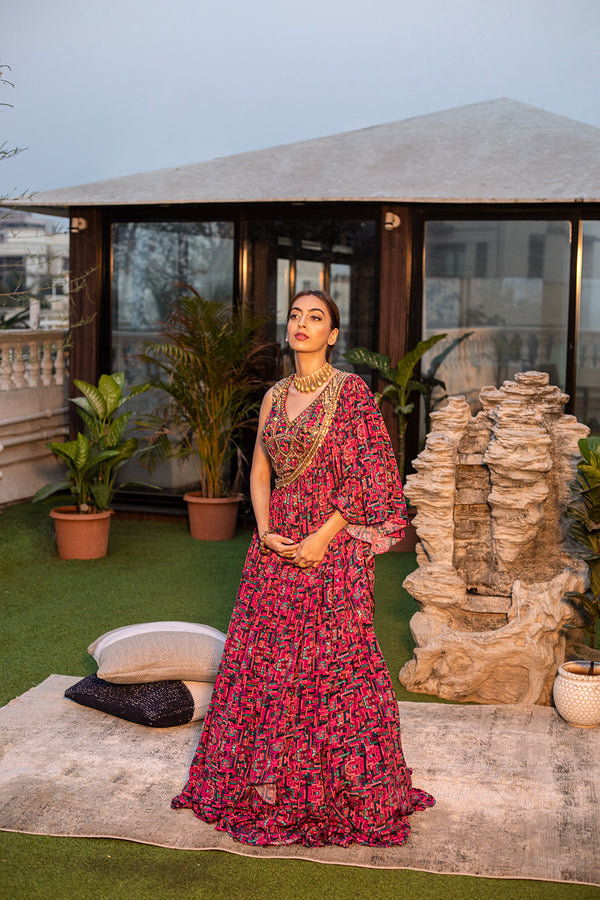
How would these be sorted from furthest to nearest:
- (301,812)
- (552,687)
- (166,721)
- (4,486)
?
(4,486) < (552,687) < (166,721) < (301,812)

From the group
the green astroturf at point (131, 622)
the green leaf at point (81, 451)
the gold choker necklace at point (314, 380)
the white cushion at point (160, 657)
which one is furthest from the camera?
the green leaf at point (81, 451)

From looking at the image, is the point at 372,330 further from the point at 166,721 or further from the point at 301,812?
the point at 301,812

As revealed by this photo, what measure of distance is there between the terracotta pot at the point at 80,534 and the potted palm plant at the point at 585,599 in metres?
3.93

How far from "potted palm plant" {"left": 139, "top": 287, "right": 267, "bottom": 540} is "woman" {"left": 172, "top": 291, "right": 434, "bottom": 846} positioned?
4.54 m

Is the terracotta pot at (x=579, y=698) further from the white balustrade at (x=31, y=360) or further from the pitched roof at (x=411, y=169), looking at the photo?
the white balustrade at (x=31, y=360)

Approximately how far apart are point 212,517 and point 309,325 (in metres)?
5.01

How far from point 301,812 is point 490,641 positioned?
5.68 ft

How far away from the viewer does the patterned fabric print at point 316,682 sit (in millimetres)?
3430

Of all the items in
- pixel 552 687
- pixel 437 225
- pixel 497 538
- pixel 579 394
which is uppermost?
pixel 437 225

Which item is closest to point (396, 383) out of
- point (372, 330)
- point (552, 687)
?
point (372, 330)

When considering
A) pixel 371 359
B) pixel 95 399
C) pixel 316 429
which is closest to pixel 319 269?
pixel 371 359

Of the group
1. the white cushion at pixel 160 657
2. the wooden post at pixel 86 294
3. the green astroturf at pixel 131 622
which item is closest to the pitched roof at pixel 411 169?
the wooden post at pixel 86 294

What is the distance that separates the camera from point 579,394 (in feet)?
26.7

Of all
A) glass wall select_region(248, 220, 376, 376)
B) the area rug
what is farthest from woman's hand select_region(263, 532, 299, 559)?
glass wall select_region(248, 220, 376, 376)
